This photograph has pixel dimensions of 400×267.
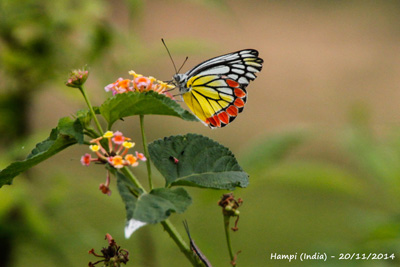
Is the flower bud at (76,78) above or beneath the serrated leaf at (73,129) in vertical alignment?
above

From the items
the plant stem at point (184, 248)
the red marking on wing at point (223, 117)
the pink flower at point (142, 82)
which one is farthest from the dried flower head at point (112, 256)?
the red marking on wing at point (223, 117)

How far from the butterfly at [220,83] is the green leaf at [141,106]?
440 mm

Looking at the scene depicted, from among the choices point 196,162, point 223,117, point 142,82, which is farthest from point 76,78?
point 223,117

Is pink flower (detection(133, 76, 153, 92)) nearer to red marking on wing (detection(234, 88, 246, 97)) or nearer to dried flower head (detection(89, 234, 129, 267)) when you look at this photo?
dried flower head (detection(89, 234, 129, 267))

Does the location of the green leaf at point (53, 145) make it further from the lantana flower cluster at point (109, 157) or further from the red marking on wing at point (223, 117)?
the red marking on wing at point (223, 117)

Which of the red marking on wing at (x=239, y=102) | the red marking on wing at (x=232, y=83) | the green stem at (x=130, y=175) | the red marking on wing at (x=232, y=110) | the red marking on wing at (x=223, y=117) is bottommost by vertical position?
the green stem at (x=130, y=175)

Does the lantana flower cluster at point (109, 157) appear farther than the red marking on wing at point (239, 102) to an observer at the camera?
No

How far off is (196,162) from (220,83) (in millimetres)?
499

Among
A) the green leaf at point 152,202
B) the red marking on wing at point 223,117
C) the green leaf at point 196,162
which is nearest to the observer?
the green leaf at point 152,202

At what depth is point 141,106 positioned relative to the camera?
67 cm

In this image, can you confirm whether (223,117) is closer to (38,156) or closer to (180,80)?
(180,80)

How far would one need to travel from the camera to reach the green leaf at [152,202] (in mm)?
565

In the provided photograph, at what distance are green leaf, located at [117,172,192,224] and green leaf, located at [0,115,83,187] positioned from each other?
0.10 meters

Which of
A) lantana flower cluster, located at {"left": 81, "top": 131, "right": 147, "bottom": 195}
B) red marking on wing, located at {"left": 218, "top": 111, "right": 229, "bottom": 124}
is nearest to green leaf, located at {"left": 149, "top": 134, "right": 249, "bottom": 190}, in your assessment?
lantana flower cluster, located at {"left": 81, "top": 131, "right": 147, "bottom": 195}
